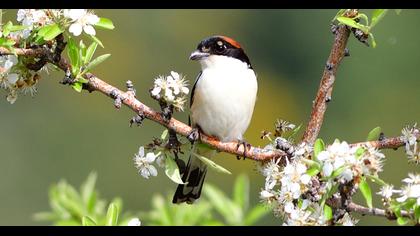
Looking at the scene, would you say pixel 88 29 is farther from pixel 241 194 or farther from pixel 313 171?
pixel 241 194

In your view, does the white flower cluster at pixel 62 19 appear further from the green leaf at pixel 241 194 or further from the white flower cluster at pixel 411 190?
the green leaf at pixel 241 194

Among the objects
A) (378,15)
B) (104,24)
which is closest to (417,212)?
(378,15)

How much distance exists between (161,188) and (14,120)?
2671mm

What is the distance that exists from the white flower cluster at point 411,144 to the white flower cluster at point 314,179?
38 centimetres

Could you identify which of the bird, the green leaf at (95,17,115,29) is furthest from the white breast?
the green leaf at (95,17,115,29)

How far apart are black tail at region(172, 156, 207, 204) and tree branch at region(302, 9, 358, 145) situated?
4.38 feet

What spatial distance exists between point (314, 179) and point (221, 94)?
198 cm

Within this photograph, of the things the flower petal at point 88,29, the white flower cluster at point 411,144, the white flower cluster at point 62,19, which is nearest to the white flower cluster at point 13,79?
the white flower cluster at point 62,19

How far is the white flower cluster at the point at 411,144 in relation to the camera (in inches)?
131

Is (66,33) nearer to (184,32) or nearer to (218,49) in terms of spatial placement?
(218,49)

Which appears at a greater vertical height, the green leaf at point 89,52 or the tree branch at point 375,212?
the green leaf at point 89,52

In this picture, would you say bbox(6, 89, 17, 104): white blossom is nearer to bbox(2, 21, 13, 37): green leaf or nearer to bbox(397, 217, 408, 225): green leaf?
bbox(2, 21, 13, 37): green leaf

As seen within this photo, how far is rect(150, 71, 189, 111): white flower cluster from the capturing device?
3.48m

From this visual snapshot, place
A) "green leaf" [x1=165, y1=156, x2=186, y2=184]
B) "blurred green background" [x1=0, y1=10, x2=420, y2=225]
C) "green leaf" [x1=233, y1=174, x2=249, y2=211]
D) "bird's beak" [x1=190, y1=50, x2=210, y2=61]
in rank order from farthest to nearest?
1. "blurred green background" [x1=0, y1=10, x2=420, y2=225]
2. "bird's beak" [x1=190, y1=50, x2=210, y2=61]
3. "green leaf" [x1=233, y1=174, x2=249, y2=211]
4. "green leaf" [x1=165, y1=156, x2=186, y2=184]
